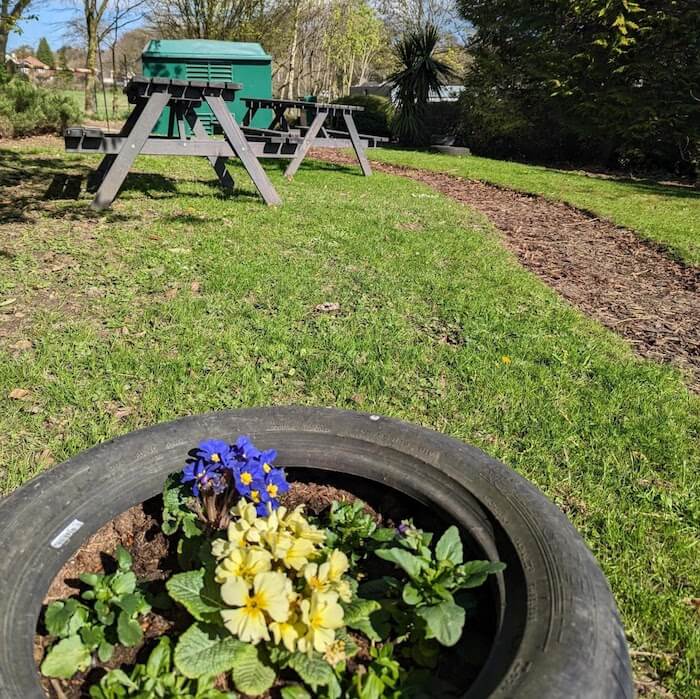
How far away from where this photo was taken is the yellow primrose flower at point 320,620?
1.07 meters

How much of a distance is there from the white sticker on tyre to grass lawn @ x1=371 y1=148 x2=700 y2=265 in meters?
6.14

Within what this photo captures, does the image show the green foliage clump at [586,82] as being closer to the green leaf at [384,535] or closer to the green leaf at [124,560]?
the green leaf at [384,535]

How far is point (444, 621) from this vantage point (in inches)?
44.6

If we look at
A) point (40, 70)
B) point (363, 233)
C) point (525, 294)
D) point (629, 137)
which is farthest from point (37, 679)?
point (40, 70)

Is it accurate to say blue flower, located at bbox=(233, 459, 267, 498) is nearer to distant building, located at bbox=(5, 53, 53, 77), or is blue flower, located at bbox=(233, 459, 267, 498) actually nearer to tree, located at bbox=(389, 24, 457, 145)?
distant building, located at bbox=(5, 53, 53, 77)

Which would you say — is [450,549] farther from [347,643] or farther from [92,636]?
[92,636]

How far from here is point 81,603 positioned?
4.33ft

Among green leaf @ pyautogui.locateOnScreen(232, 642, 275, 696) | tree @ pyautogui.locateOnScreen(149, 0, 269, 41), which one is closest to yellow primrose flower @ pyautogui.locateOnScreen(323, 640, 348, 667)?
green leaf @ pyautogui.locateOnScreen(232, 642, 275, 696)

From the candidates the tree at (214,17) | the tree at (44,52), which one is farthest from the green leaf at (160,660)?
the tree at (44,52)

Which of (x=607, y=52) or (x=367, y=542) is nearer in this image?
(x=367, y=542)

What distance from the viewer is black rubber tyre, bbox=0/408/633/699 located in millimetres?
1022

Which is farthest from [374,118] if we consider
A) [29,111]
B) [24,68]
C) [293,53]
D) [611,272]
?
[24,68]

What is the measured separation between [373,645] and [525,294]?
3545 millimetres

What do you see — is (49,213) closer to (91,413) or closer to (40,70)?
(91,413)
